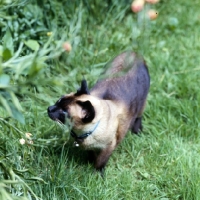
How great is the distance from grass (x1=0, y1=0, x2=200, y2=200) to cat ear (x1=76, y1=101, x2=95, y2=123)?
0.64 feet

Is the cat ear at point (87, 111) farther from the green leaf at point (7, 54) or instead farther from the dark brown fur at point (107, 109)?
the green leaf at point (7, 54)

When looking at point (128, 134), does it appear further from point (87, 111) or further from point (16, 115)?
point (16, 115)

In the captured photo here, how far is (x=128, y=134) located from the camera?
13.3ft

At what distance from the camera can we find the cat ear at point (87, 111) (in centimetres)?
326

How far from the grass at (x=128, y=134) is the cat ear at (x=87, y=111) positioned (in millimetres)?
195

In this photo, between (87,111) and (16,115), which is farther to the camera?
(87,111)

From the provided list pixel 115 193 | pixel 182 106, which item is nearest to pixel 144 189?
pixel 115 193

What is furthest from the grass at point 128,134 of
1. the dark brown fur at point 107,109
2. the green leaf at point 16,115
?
the dark brown fur at point 107,109

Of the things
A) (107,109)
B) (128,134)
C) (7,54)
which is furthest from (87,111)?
(7,54)

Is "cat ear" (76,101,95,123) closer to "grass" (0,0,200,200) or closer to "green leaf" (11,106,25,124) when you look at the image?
"grass" (0,0,200,200)

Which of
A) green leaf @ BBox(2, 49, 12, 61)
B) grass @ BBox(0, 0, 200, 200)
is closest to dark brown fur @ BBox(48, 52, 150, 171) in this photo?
grass @ BBox(0, 0, 200, 200)

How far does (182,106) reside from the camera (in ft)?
14.0

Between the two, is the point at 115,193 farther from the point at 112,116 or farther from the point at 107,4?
the point at 107,4

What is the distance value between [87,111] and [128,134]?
32.9 inches
